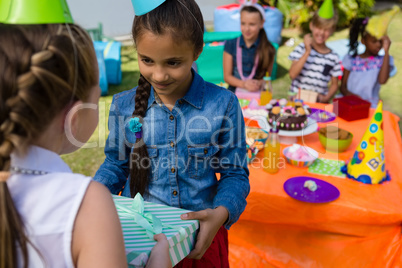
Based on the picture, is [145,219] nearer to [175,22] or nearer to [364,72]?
[175,22]

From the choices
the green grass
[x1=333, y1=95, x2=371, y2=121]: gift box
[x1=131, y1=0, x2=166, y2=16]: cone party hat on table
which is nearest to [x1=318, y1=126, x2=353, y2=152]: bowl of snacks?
[x1=333, y1=95, x2=371, y2=121]: gift box

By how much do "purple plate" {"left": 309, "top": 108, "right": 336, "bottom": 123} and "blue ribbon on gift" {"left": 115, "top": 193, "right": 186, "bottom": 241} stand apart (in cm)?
146

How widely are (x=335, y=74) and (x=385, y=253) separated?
1.60 meters

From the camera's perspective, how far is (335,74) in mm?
2803

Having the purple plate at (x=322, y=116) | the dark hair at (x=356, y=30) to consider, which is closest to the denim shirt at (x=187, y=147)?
the purple plate at (x=322, y=116)

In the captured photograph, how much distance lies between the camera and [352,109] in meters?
2.04

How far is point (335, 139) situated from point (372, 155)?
0.25 metres

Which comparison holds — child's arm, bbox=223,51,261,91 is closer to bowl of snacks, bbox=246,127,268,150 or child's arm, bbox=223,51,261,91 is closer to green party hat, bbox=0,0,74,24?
bowl of snacks, bbox=246,127,268,150

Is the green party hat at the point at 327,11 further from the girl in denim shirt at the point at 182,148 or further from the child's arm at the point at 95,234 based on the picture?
the child's arm at the point at 95,234

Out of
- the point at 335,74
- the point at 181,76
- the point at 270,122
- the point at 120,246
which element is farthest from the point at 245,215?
the point at 335,74

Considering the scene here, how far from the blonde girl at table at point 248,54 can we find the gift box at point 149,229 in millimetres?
2018

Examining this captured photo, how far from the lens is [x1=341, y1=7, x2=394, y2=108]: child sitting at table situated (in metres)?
2.81

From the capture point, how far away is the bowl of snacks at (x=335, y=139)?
1.74 meters

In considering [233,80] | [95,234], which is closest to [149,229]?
[95,234]
